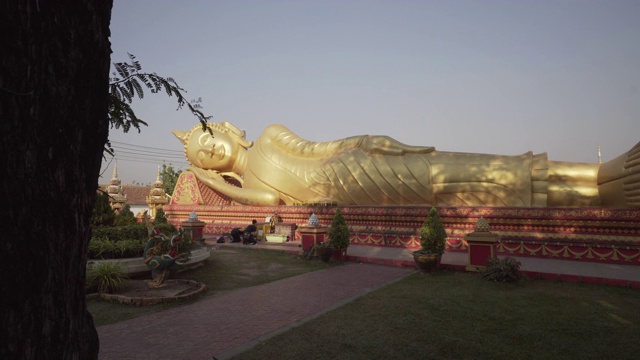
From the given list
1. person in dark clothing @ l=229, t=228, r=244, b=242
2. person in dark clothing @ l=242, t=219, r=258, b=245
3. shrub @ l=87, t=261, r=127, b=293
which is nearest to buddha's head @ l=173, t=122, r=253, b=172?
person in dark clothing @ l=229, t=228, r=244, b=242

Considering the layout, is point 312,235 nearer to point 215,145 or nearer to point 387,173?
point 387,173

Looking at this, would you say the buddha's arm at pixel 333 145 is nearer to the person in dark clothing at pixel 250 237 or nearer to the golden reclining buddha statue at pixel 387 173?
the golden reclining buddha statue at pixel 387 173

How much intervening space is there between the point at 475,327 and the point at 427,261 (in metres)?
3.33

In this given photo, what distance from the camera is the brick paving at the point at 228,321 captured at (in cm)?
398

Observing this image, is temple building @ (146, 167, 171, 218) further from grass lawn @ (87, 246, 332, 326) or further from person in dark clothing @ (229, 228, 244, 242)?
grass lawn @ (87, 246, 332, 326)

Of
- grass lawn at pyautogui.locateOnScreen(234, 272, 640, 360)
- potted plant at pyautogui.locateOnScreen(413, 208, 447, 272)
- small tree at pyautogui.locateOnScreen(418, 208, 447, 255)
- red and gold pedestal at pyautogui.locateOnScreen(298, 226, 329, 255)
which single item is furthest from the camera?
red and gold pedestal at pyautogui.locateOnScreen(298, 226, 329, 255)

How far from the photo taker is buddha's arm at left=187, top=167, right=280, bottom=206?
1564 cm

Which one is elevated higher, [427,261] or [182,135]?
[182,135]

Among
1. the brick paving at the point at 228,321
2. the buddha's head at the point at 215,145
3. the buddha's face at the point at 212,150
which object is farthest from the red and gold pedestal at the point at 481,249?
the buddha's face at the point at 212,150

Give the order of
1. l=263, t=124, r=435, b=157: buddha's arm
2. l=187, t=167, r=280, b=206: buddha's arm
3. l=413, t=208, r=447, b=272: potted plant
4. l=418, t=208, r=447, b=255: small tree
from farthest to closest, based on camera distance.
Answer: l=187, t=167, r=280, b=206: buddha's arm
l=263, t=124, r=435, b=157: buddha's arm
l=418, t=208, r=447, b=255: small tree
l=413, t=208, r=447, b=272: potted plant

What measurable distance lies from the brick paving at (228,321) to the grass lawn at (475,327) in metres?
0.36

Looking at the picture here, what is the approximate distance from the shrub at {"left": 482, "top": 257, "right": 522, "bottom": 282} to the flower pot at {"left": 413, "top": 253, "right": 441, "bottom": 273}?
3.45 feet

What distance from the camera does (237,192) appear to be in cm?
1648

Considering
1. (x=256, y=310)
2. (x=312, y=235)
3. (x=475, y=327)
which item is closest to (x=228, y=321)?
(x=256, y=310)
